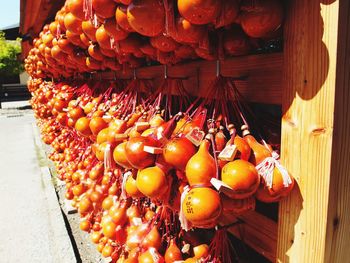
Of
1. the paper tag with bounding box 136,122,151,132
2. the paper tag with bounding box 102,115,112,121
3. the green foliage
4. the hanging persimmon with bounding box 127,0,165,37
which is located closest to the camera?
the hanging persimmon with bounding box 127,0,165,37

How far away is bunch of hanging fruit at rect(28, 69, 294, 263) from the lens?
2.75ft

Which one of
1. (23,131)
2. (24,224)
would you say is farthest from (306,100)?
(23,131)

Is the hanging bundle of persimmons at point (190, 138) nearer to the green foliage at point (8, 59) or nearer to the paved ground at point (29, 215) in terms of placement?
the paved ground at point (29, 215)

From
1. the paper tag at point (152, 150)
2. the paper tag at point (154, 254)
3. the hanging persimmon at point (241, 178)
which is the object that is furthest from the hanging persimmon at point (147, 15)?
the paper tag at point (154, 254)

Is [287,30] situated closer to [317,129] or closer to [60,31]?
[317,129]

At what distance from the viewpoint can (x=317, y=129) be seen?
0.80m

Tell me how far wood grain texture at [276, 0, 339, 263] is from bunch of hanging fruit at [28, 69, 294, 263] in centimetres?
6

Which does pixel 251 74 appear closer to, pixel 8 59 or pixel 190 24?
pixel 190 24

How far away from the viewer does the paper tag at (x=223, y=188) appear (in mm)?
791

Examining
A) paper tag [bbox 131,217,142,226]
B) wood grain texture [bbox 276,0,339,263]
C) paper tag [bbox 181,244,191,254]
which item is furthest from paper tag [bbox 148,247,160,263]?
wood grain texture [bbox 276,0,339,263]

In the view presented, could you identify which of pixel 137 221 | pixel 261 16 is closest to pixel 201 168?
pixel 261 16

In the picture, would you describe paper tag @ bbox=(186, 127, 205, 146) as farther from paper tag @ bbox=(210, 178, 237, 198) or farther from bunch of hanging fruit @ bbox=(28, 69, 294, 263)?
paper tag @ bbox=(210, 178, 237, 198)

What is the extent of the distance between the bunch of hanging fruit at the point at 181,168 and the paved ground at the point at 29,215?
0.80 meters

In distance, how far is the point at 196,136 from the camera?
0.96 m
